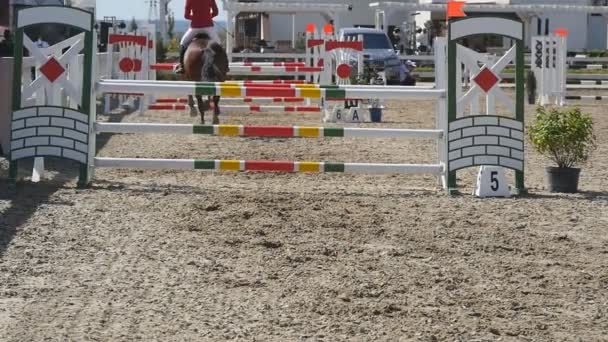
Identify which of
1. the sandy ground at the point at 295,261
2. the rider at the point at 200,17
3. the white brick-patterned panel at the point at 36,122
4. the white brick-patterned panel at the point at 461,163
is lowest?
the sandy ground at the point at 295,261

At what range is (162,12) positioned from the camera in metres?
41.7

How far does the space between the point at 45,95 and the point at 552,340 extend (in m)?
6.68

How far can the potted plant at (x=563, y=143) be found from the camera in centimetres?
1001

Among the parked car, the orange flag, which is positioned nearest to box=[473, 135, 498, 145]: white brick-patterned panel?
the orange flag

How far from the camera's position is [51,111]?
9992 mm

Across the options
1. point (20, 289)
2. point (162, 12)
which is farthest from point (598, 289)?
point (162, 12)

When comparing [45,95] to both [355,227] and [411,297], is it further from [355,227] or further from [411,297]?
[411,297]

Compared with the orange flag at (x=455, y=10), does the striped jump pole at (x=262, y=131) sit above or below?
below

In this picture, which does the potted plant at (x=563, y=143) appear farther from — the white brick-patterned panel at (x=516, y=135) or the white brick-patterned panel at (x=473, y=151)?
the white brick-patterned panel at (x=473, y=151)

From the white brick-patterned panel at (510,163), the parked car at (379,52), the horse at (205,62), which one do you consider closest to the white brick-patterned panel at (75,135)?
the white brick-patterned panel at (510,163)

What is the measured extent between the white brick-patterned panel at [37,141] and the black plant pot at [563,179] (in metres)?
4.35

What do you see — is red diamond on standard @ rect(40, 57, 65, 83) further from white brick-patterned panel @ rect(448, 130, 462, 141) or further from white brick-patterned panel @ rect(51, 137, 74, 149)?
A: white brick-patterned panel @ rect(448, 130, 462, 141)

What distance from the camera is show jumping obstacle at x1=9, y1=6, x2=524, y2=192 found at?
9.88 metres

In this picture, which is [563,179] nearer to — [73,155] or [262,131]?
[262,131]
